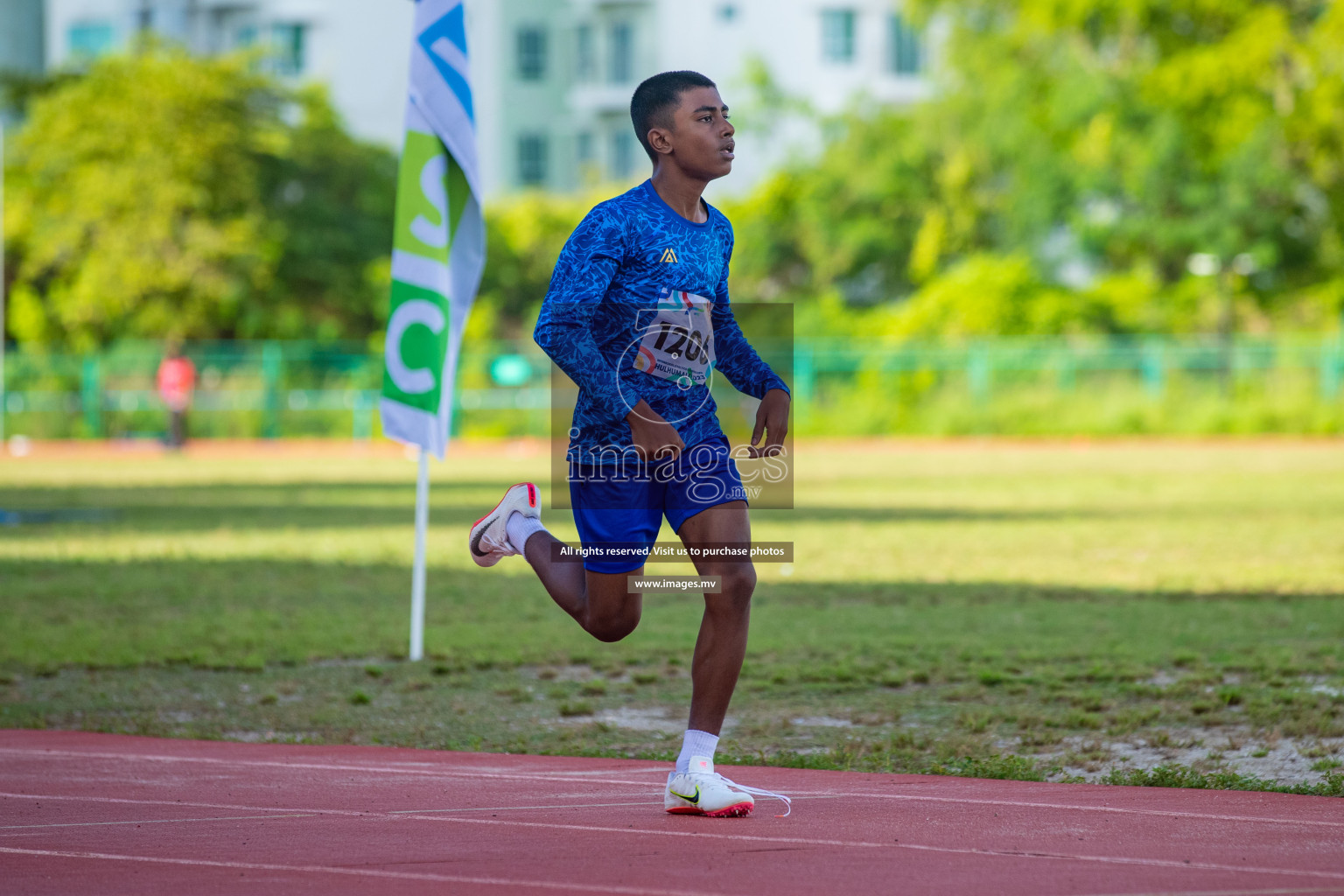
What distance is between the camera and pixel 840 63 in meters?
57.1

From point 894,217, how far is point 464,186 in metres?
43.0

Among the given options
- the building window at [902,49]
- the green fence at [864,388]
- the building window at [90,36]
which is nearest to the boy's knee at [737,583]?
the green fence at [864,388]

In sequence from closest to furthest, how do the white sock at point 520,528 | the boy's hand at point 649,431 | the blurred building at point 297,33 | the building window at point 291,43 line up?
the boy's hand at point 649,431
the white sock at point 520,528
the blurred building at point 297,33
the building window at point 291,43

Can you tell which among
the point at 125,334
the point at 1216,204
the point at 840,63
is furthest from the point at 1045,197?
the point at 125,334

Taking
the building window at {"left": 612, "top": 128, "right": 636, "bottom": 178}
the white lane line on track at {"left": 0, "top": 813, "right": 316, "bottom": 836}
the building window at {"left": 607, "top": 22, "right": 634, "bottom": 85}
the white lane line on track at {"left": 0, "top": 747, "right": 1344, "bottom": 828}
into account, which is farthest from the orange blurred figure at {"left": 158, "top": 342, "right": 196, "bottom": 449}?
the white lane line on track at {"left": 0, "top": 813, "right": 316, "bottom": 836}

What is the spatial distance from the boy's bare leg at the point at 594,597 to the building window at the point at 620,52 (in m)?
53.6

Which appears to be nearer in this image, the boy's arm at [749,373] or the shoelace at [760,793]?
the shoelace at [760,793]

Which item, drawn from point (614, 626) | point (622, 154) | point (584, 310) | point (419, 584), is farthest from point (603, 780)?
point (622, 154)

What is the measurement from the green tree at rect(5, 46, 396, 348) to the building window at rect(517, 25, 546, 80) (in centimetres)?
1220

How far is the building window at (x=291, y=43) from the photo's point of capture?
184 ft

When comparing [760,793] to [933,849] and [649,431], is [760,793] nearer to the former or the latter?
→ [933,849]

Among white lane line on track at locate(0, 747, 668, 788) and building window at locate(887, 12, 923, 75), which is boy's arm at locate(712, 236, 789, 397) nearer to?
white lane line on track at locate(0, 747, 668, 788)

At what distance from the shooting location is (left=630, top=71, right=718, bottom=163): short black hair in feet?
16.8

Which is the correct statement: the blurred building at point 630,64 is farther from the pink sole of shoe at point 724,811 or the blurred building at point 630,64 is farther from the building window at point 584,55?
the pink sole of shoe at point 724,811
